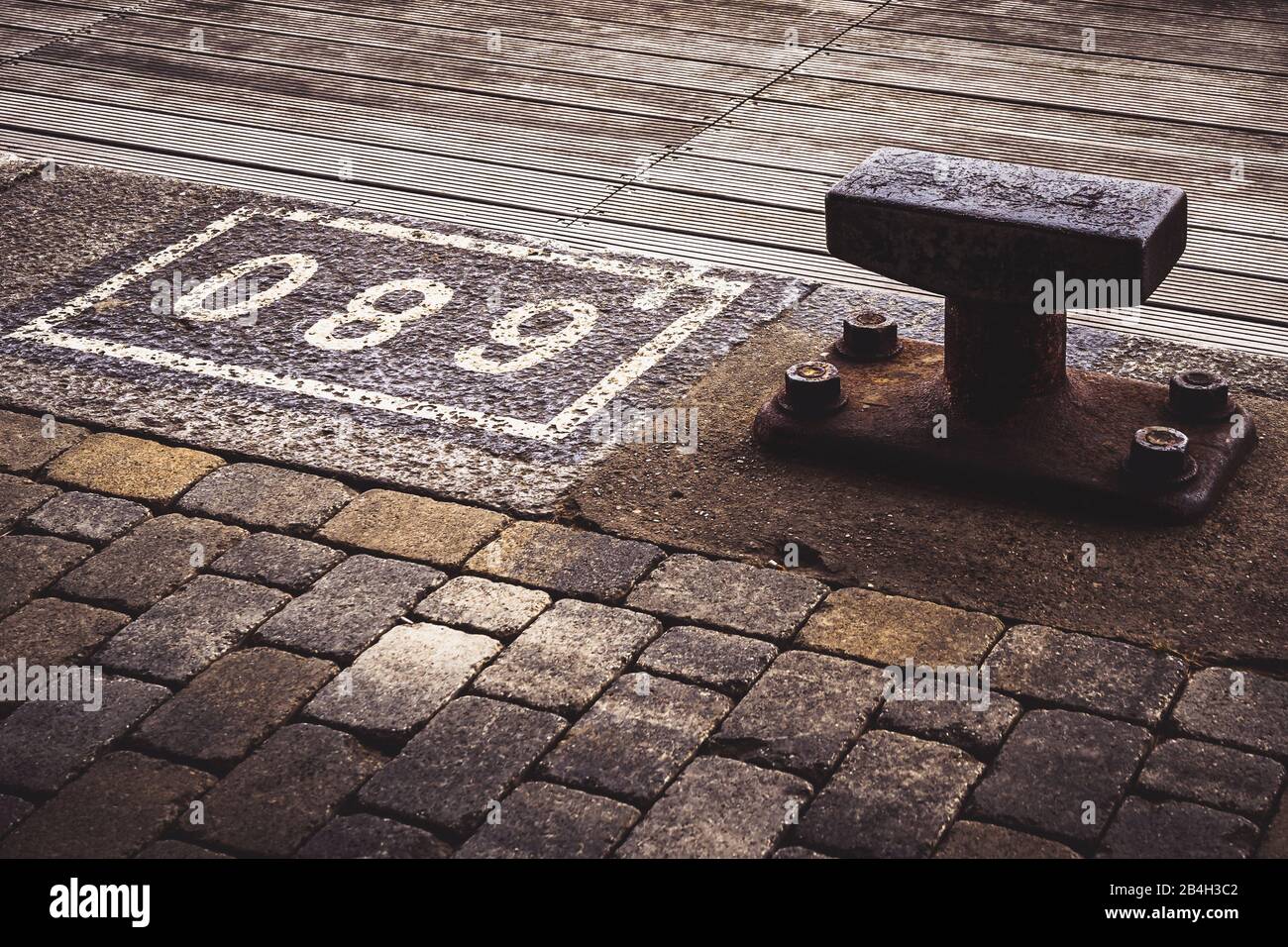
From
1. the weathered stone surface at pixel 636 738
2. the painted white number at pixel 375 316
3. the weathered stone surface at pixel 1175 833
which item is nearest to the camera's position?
the weathered stone surface at pixel 1175 833

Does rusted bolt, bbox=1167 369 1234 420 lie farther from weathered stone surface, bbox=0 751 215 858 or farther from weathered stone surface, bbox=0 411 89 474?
weathered stone surface, bbox=0 411 89 474

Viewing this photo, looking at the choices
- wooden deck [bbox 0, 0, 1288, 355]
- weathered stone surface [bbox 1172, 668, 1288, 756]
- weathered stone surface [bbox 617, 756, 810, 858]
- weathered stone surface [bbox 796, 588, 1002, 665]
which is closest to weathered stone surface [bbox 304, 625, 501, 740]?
weathered stone surface [bbox 617, 756, 810, 858]

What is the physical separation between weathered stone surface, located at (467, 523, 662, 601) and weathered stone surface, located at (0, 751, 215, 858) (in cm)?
82

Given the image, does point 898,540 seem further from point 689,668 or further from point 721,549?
point 689,668

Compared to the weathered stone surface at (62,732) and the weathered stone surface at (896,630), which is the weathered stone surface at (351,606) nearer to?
the weathered stone surface at (62,732)

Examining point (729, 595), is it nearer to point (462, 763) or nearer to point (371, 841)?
point (462, 763)

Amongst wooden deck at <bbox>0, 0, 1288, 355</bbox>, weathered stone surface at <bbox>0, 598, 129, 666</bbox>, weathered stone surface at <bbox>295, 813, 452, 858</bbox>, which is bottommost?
weathered stone surface at <bbox>295, 813, 452, 858</bbox>

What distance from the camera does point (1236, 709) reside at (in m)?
2.81

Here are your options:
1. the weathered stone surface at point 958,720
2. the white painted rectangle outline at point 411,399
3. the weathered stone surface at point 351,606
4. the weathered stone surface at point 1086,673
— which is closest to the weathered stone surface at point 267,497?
the weathered stone surface at point 351,606

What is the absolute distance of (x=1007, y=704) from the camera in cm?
284

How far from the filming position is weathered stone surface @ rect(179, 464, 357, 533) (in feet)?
11.5

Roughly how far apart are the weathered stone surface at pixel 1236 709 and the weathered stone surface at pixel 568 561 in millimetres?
1129

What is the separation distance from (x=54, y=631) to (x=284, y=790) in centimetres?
75

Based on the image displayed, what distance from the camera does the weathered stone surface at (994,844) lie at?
2.51 metres
